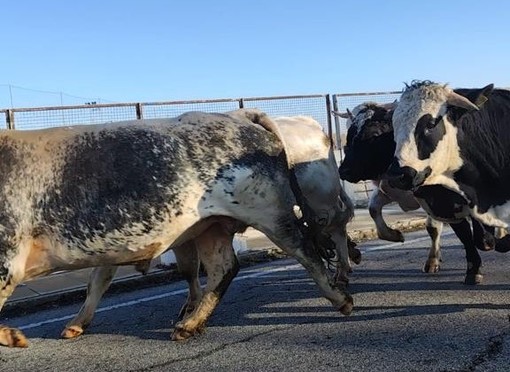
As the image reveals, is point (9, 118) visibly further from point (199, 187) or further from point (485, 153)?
point (485, 153)

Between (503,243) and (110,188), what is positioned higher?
(110,188)

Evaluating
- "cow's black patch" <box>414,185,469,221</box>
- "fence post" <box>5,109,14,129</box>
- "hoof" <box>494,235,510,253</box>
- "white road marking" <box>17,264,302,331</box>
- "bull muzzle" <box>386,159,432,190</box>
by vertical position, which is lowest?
"white road marking" <box>17,264,302,331</box>

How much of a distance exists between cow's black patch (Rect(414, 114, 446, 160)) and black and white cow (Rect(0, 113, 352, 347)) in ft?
3.78

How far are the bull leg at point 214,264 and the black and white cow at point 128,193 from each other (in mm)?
168

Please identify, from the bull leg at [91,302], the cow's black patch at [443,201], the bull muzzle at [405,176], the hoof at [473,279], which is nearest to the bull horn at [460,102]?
the bull muzzle at [405,176]

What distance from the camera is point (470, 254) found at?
22.4ft

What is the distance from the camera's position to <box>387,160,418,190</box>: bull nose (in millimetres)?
5211

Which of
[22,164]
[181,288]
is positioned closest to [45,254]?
[22,164]

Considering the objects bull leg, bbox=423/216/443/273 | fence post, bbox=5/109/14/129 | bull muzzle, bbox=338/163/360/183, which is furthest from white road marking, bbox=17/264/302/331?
fence post, bbox=5/109/14/129

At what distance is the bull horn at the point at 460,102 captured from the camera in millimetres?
5344

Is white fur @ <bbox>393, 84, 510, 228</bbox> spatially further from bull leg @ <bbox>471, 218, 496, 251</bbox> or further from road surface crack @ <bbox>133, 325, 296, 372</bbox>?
road surface crack @ <bbox>133, 325, 296, 372</bbox>

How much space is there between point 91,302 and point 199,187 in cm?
184

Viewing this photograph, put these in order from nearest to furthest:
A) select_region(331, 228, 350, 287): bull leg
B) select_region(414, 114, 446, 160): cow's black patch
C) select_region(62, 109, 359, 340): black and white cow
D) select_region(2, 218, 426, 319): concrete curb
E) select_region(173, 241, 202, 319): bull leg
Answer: select_region(414, 114, 446, 160): cow's black patch, select_region(62, 109, 359, 340): black and white cow, select_region(173, 241, 202, 319): bull leg, select_region(331, 228, 350, 287): bull leg, select_region(2, 218, 426, 319): concrete curb

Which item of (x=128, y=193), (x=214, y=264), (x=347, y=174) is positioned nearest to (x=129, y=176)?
(x=128, y=193)
